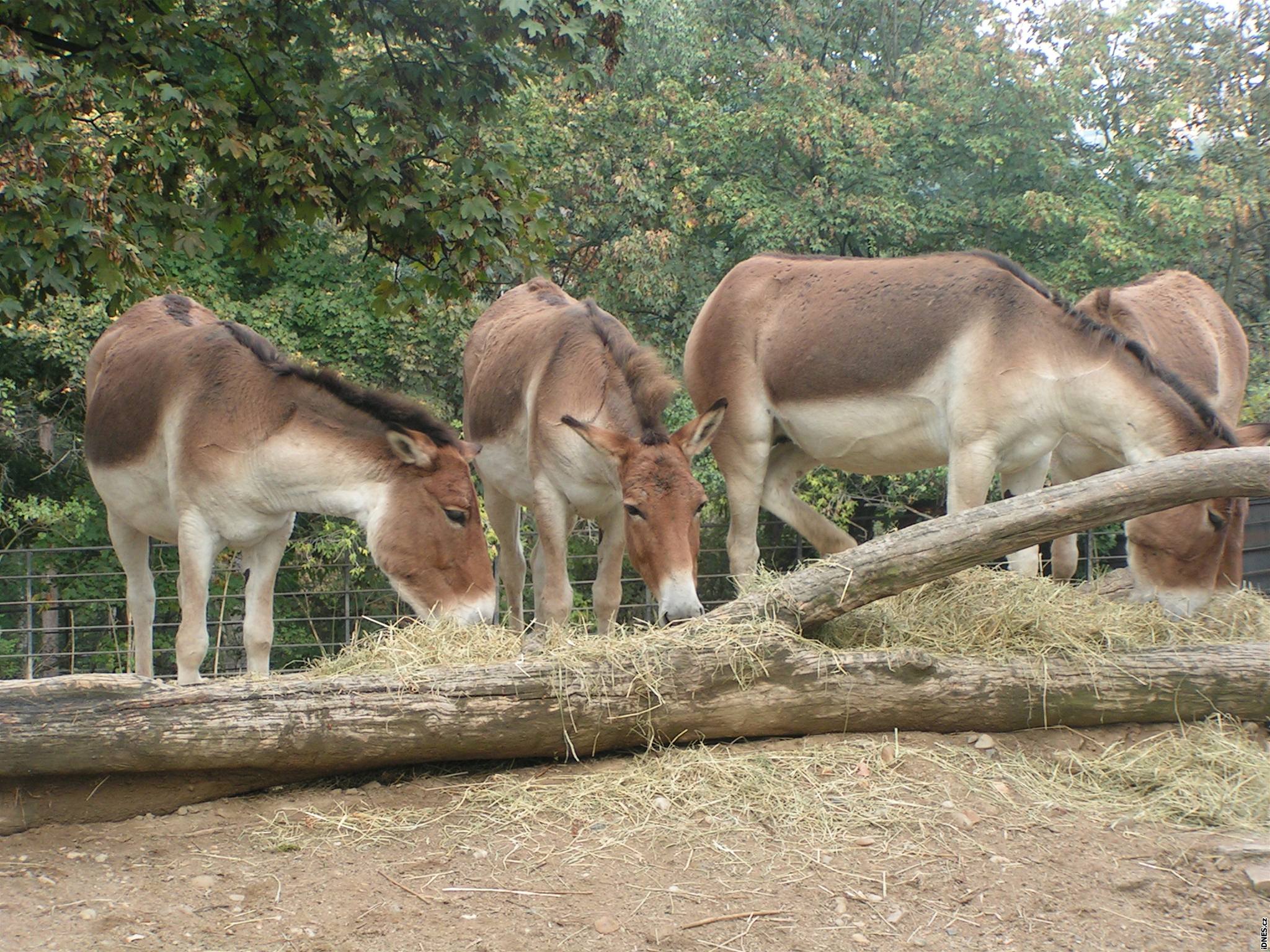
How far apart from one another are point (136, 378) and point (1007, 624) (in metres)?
4.95

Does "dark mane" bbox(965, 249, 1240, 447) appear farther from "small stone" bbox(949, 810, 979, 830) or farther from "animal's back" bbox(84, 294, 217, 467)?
"animal's back" bbox(84, 294, 217, 467)

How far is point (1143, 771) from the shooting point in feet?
14.4

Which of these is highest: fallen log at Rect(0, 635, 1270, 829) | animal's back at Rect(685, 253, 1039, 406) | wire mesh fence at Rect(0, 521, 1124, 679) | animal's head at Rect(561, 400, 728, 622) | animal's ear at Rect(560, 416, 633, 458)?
animal's back at Rect(685, 253, 1039, 406)

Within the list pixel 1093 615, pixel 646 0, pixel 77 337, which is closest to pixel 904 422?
pixel 1093 615

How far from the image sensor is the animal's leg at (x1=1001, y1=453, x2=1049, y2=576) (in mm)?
6562

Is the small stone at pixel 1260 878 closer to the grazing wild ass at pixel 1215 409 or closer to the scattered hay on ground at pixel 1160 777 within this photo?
the scattered hay on ground at pixel 1160 777

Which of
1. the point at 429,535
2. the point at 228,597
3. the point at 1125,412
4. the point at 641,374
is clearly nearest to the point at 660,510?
the point at 641,374

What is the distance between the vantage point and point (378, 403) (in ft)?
19.0

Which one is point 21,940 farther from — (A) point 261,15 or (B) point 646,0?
(B) point 646,0

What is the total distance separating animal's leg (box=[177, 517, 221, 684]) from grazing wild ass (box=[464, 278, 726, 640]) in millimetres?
1799

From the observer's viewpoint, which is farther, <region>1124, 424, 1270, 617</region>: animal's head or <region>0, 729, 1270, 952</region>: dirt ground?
<region>1124, 424, 1270, 617</region>: animal's head

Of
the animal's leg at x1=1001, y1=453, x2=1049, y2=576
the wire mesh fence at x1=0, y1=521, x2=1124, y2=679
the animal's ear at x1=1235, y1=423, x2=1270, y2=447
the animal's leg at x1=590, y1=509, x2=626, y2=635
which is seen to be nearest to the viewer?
the animal's ear at x1=1235, y1=423, x2=1270, y2=447

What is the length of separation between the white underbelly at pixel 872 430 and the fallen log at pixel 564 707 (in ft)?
6.95

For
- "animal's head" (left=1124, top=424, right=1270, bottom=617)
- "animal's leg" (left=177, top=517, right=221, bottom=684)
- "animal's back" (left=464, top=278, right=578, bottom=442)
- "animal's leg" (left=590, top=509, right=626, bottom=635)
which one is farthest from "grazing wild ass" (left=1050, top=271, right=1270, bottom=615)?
"animal's leg" (left=177, top=517, right=221, bottom=684)
